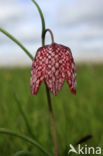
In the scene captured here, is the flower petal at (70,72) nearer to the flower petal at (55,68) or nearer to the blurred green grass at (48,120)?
the flower petal at (55,68)

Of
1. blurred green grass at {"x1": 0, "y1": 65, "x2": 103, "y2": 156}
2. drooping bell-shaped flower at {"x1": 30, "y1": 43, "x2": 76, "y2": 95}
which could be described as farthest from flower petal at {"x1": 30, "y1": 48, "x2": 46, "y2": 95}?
blurred green grass at {"x1": 0, "y1": 65, "x2": 103, "y2": 156}

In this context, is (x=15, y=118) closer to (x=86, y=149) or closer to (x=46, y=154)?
(x=86, y=149)

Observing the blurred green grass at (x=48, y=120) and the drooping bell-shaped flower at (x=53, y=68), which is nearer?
the drooping bell-shaped flower at (x=53, y=68)

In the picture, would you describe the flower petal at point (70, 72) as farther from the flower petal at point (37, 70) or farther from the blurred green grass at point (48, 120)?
the blurred green grass at point (48, 120)

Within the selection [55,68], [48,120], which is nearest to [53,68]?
[55,68]

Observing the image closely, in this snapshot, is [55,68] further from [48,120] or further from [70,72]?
[48,120]

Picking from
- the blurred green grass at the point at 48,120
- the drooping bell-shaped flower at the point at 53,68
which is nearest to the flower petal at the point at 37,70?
the drooping bell-shaped flower at the point at 53,68

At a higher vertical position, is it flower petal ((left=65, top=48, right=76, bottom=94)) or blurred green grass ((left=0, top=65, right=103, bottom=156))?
flower petal ((left=65, top=48, right=76, bottom=94))

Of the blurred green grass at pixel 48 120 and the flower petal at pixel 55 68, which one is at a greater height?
the flower petal at pixel 55 68

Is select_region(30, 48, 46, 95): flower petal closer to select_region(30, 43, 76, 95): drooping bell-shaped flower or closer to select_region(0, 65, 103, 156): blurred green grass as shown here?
select_region(30, 43, 76, 95): drooping bell-shaped flower
